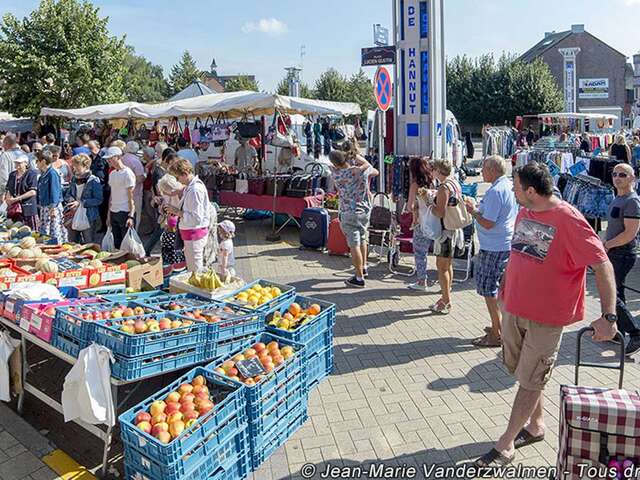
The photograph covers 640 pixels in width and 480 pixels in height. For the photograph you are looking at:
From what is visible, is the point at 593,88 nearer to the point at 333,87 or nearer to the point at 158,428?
the point at 333,87

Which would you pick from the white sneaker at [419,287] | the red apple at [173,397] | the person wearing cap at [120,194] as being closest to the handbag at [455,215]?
the white sneaker at [419,287]

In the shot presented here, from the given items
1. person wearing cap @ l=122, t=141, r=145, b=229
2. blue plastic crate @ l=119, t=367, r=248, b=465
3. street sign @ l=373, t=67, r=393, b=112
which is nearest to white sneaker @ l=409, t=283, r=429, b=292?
street sign @ l=373, t=67, r=393, b=112

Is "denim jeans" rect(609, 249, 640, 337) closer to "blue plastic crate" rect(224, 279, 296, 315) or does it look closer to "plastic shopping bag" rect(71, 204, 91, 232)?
"blue plastic crate" rect(224, 279, 296, 315)

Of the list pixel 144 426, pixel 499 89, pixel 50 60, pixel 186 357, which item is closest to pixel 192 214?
pixel 186 357

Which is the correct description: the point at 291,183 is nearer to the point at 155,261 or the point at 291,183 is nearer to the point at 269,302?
the point at 155,261

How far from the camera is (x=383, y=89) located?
377 inches

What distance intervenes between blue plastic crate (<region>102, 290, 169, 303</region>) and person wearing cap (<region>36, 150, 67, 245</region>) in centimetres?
407

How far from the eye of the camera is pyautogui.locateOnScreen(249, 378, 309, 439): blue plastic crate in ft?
11.3

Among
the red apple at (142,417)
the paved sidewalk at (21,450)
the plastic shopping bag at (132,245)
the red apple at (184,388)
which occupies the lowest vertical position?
the paved sidewalk at (21,450)

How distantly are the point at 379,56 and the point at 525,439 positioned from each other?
6.83m

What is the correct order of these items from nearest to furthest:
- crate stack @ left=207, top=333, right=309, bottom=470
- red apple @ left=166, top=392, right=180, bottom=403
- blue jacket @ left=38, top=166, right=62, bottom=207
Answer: red apple @ left=166, top=392, right=180, bottom=403 < crate stack @ left=207, top=333, right=309, bottom=470 < blue jacket @ left=38, top=166, right=62, bottom=207

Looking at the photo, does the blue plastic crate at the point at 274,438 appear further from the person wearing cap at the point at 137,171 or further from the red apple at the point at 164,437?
the person wearing cap at the point at 137,171

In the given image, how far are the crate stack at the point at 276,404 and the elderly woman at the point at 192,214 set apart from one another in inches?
84.6

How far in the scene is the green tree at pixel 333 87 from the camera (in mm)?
51844
